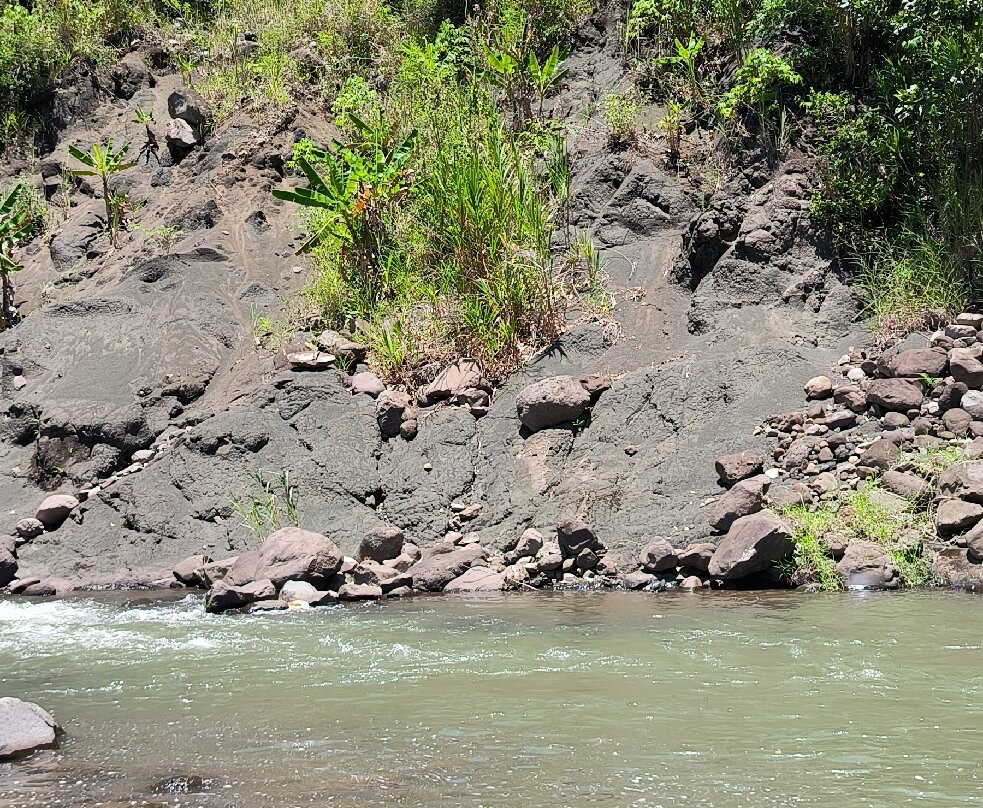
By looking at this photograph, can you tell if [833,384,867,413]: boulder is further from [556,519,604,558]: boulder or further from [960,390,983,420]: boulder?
[556,519,604,558]: boulder

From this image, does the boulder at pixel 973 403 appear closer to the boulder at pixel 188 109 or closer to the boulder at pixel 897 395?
the boulder at pixel 897 395

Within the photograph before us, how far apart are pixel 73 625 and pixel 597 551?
3.45m

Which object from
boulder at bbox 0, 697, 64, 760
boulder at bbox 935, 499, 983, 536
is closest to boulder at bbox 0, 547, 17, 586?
boulder at bbox 0, 697, 64, 760

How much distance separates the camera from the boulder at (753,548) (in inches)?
247

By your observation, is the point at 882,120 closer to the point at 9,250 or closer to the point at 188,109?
the point at 188,109

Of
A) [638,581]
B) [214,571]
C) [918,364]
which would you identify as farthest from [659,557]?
[214,571]

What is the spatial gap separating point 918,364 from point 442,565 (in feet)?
12.4

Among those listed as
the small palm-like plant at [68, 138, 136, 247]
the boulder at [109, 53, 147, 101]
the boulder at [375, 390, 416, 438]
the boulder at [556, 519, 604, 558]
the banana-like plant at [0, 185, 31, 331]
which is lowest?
the boulder at [556, 519, 604, 558]

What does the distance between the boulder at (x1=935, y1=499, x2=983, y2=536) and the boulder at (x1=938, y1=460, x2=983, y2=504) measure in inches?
2.4

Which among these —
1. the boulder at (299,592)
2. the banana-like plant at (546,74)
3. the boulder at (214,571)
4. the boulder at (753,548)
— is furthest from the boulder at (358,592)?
the banana-like plant at (546,74)

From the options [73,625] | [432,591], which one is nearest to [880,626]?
[432,591]

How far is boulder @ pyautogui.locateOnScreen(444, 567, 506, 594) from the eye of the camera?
7.02m

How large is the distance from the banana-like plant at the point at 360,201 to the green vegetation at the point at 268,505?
2410mm

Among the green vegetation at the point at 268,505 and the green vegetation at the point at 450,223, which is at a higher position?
the green vegetation at the point at 450,223
